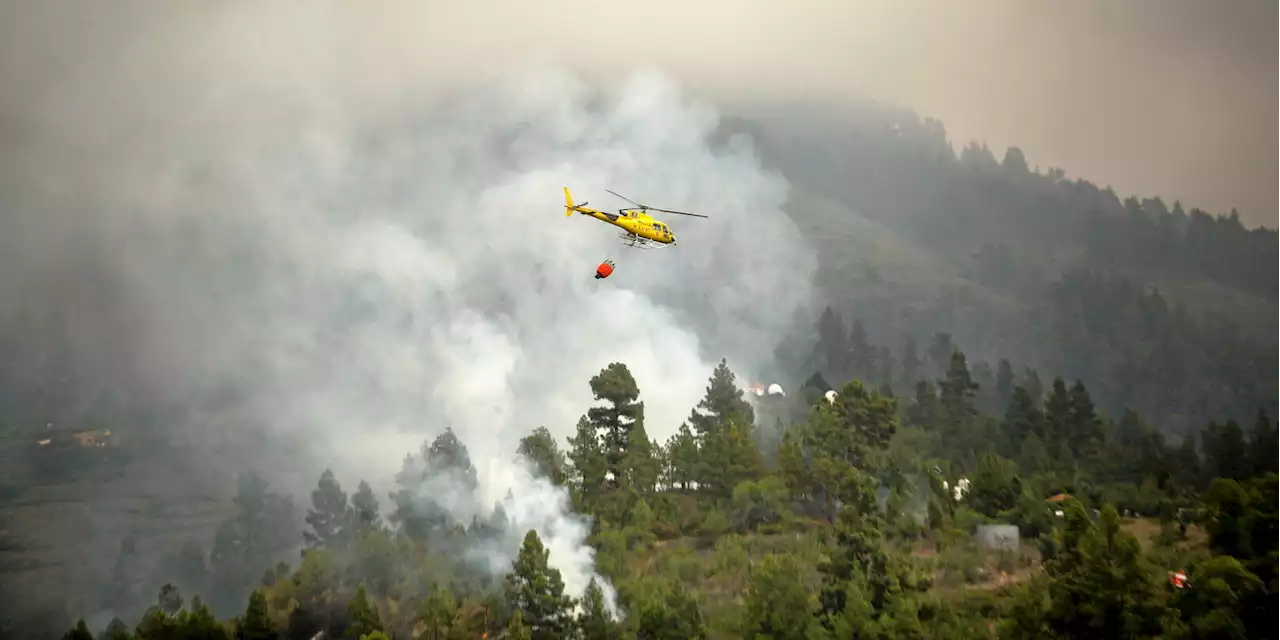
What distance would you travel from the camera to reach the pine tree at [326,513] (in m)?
77.4

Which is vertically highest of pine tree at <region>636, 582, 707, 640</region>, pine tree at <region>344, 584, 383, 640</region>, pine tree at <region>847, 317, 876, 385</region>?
pine tree at <region>847, 317, 876, 385</region>

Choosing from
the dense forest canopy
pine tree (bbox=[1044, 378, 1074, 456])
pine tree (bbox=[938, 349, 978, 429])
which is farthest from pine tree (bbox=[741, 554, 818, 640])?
pine tree (bbox=[938, 349, 978, 429])

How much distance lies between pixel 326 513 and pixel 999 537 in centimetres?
4937

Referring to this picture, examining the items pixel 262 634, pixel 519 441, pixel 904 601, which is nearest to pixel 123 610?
pixel 262 634

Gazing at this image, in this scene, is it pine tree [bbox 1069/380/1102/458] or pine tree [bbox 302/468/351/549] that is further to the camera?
pine tree [bbox 1069/380/1102/458]

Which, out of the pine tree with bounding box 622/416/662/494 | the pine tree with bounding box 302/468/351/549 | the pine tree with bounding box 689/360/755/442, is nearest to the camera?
the pine tree with bounding box 622/416/662/494

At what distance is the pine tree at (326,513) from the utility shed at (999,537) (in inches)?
1811

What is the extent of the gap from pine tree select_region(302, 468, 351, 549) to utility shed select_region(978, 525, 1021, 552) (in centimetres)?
4600

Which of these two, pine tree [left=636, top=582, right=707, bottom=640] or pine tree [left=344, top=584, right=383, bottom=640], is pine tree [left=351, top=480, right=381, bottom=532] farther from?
pine tree [left=636, top=582, right=707, bottom=640]

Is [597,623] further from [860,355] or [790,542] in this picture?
[860,355]

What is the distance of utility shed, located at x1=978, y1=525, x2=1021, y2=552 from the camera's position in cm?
6775

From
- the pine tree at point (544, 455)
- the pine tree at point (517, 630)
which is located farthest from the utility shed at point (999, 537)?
the pine tree at point (517, 630)

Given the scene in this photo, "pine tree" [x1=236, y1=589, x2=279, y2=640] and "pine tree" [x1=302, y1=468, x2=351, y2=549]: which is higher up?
"pine tree" [x1=302, y1=468, x2=351, y2=549]

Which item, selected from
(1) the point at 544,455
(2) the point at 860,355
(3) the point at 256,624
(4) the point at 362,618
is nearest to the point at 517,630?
(4) the point at 362,618
